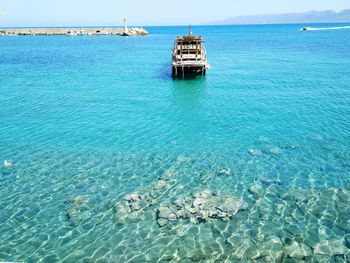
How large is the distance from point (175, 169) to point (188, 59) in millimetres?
27646

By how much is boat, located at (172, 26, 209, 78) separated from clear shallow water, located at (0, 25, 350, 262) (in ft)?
12.4

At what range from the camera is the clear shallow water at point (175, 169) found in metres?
12.8

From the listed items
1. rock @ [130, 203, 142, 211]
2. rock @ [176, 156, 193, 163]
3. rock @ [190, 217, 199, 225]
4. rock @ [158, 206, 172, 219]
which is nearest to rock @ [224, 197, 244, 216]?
rock @ [190, 217, 199, 225]

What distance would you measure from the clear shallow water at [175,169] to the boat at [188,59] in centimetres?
378

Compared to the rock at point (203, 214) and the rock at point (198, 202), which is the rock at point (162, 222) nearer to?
the rock at point (203, 214)

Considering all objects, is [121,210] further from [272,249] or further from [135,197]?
[272,249]

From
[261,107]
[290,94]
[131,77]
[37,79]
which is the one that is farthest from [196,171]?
[37,79]

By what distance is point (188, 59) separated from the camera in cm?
4350

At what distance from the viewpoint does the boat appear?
40.7 metres

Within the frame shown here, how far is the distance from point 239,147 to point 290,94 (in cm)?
1582

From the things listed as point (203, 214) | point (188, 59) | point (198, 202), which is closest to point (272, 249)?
point (203, 214)

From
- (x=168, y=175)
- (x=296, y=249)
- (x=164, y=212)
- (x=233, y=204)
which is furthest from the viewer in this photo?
(x=168, y=175)

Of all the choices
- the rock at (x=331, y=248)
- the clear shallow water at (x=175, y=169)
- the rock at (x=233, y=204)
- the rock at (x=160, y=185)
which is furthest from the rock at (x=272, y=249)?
the rock at (x=160, y=185)

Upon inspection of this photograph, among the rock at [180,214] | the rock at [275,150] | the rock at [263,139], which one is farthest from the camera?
the rock at [263,139]
